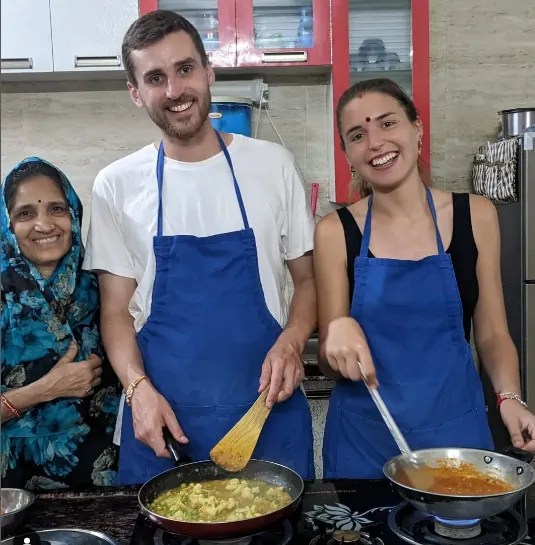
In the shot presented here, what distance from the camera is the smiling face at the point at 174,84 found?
5.02 ft

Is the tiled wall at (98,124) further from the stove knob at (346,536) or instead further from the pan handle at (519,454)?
the stove knob at (346,536)

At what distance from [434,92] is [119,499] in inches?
111

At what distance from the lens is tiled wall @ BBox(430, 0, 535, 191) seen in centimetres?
337

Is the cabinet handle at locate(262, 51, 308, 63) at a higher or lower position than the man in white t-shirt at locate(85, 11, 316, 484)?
higher

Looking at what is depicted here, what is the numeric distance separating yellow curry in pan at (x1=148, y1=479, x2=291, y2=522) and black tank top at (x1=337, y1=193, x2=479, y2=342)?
0.61 meters

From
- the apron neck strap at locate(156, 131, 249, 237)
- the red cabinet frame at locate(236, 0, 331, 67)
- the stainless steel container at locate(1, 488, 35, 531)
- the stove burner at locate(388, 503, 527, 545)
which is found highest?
the red cabinet frame at locate(236, 0, 331, 67)

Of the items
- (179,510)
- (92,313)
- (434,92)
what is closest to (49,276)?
(92,313)

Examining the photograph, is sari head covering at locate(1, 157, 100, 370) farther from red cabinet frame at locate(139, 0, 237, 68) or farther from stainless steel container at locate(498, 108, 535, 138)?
stainless steel container at locate(498, 108, 535, 138)

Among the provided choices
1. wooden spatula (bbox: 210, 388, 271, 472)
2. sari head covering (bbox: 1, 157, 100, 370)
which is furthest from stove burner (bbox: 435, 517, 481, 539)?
sari head covering (bbox: 1, 157, 100, 370)

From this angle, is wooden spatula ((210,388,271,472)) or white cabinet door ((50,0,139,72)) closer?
wooden spatula ((210,388,271,472))

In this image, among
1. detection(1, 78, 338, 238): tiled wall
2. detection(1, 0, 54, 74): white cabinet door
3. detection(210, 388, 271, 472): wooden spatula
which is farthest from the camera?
detection(1, 78, 338, 238): tiled wall

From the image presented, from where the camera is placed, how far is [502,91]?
134 inches

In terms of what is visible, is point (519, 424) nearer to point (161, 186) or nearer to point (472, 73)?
point (161, 186)

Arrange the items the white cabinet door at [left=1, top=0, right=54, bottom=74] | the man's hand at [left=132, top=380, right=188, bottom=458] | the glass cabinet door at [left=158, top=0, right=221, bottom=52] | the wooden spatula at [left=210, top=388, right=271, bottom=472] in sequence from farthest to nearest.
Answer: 1. the glass cabinet door at [left=158, top=0, right=221, bottom=52]
2. the white cabinet door at [left=1, top=0, right=54, bottom=74]
3. the man's hand at [left=132, top=380, right=188, bottom=458]
4. the wooden spatula at [left=210, top=388, right=271, bottom=472]
